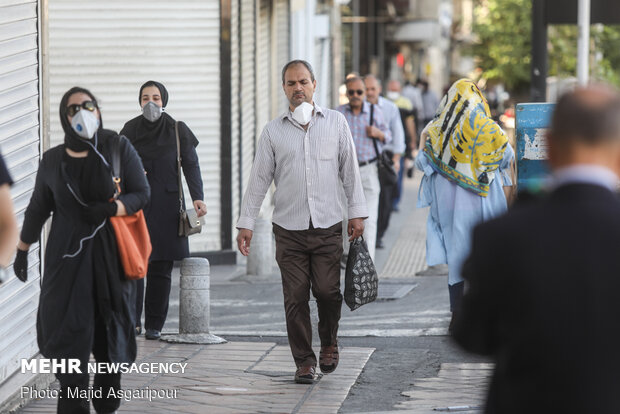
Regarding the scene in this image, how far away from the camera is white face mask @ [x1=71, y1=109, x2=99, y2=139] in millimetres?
5598

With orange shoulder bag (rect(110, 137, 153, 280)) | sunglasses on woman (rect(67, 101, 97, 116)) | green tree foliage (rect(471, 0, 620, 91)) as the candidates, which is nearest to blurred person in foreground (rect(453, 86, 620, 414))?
orange shoulder bag (rect(110, 137, 153, 280))

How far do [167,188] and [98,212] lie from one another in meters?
3.27

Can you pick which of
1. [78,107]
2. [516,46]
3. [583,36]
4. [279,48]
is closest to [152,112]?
[78,107]

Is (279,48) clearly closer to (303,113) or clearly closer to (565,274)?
(303,113)

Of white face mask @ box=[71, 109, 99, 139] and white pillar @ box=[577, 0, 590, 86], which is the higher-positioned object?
white pillar @ box=[577, 0, 590, 86]

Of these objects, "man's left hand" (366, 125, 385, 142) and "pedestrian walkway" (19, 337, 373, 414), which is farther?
"man's left hand" (366, 125, 385, 142)

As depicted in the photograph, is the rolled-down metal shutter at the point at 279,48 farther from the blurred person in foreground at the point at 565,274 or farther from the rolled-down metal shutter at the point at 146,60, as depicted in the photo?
the blurred person in foreground at the point at 565,274

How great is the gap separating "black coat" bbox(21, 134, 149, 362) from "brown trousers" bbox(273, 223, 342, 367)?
1.67m

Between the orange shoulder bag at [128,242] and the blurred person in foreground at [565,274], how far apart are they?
273cm

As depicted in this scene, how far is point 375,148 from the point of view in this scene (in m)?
12.6

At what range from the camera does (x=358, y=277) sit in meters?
7.51

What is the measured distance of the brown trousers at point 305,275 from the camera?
285 inches

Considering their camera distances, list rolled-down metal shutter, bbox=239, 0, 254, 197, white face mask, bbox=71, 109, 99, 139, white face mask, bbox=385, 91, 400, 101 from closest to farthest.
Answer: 1. white face mask, bbox=71, 109, 99, 139
2. rolled-down metal shutter, bbox=239, 0, 254, 197
3. white face mask, bbox=385, 91, 400, 101

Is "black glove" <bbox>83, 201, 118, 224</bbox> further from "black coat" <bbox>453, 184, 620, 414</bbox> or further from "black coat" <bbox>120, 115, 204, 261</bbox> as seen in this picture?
"black coat" <bbox>120, 115, 204, 261</bbox>
